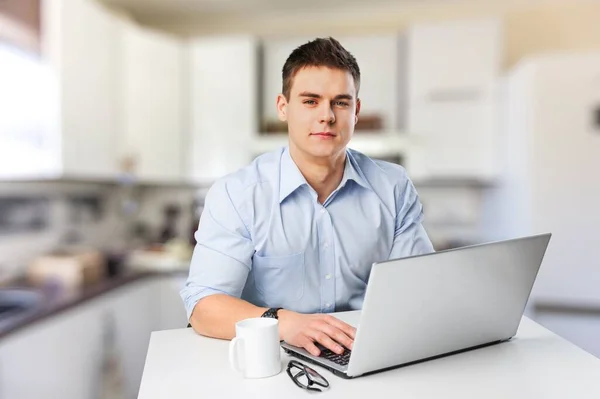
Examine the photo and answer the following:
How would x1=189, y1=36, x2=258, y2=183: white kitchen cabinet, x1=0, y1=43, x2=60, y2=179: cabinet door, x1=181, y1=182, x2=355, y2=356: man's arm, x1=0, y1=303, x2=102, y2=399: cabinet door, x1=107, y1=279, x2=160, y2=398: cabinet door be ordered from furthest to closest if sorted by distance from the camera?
x1=189, y1=36, x2=258, y2=183: white kitchen cabinet
x1=107, y1=279, x2=160, y2=398: cabinet door
x1=0, y1=43, x2=60, y2=179: cabinet door
x1=0, y1=303, x2=102, y2=399: cabinet door
x1=181, y1=182, x2=355, y2=356: man's arm

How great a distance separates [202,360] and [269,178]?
34cm

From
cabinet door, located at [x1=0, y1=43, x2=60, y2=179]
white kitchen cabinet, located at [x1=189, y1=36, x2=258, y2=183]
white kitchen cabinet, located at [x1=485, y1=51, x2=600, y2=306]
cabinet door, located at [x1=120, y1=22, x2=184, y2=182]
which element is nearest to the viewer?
cabinet door, located at [x1=0, y1=43, x2=60, y2=179]

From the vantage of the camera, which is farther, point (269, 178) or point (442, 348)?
point (269, 178)

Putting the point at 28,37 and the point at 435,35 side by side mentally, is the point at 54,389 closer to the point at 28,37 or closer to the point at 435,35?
the point at 28,37

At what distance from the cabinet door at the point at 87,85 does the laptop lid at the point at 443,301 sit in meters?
1.88

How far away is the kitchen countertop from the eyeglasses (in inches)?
44.4

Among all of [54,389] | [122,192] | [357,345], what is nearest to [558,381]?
[357,345]

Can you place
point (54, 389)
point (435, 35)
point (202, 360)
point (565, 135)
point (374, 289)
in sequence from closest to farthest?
point (374, 289), point (202, 360), point (54, 389), point (565, 135), point (435, 35)

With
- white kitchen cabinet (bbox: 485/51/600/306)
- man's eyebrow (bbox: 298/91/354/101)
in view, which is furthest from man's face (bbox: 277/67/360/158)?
white kitchen cabinet (bbox: 485/51/600/306)

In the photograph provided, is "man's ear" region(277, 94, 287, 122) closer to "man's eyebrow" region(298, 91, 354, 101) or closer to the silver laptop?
"man's eyebrow" region(298, 91, 354, 101)

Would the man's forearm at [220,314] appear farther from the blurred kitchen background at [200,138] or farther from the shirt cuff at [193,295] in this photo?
the blurred kitchen background at [200,138]

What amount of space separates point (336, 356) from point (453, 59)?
2400 millimetres

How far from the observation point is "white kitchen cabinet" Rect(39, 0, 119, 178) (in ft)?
6.97

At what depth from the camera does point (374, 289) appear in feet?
2.03
